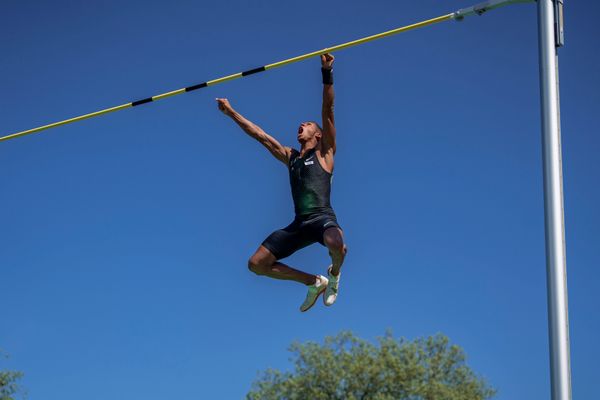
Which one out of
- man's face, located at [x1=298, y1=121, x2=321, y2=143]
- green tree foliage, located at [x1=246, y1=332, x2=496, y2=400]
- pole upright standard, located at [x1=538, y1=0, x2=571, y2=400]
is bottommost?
pole upright standard, located at [x1=538, y1=0, x2=571, y2=400]

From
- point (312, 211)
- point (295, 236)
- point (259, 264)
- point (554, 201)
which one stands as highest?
point (312, 211)

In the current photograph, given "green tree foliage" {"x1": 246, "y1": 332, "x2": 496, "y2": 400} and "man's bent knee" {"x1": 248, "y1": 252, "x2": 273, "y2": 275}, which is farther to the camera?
"green tree foliage" {"x1": 246, "y1": 332, "x2": 496, "y2": 400}

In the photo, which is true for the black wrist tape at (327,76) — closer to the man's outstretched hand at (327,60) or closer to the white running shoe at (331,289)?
the man's outstretched hand at (327,60)

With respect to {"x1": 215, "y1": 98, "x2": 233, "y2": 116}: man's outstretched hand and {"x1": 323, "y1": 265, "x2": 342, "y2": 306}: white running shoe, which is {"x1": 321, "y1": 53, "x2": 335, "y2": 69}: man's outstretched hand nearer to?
{"x1": 215, "y1": 98, "x2": 233, "y2": 116}: man's outstretched hand

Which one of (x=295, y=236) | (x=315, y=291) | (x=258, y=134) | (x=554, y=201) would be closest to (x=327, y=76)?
(x=258, y=134)

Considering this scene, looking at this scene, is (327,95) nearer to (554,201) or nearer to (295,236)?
(295,236)

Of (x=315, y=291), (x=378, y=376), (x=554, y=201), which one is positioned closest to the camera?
(x=554, y=201)

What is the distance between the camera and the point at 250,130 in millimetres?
13023

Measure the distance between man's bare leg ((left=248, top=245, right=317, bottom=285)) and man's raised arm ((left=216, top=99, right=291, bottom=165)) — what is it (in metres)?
1.15

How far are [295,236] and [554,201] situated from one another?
352 centimetres

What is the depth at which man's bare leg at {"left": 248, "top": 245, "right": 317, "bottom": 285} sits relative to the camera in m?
12.4

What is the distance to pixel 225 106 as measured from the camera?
1323 cm

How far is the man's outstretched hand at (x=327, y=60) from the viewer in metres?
12.2

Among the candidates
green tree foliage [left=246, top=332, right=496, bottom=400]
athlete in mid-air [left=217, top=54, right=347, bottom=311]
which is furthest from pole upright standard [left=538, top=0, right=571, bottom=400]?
green tree foliage [left=246, top=332, right=496, bottom=400]
